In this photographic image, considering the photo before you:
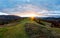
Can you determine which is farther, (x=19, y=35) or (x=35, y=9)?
(x=35, y=9)

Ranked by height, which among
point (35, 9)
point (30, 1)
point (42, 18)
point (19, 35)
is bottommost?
point (19, 35)

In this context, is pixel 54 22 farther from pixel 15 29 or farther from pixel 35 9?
pixel 15 29

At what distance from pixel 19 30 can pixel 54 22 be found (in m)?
0.76

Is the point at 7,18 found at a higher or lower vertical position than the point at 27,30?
higher

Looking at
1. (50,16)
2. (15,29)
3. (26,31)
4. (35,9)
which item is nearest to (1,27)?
(15,29)

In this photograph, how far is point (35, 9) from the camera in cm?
263

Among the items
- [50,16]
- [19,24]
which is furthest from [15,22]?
[50,16]

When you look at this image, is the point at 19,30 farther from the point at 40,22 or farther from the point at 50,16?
the point at 50,16

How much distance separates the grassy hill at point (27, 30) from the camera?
241 centimetres

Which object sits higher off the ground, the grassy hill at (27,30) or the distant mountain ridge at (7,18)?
the distant mountain ridge at (7,18)

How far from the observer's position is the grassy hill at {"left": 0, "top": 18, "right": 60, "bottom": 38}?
241 centimetres

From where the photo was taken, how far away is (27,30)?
8.07 ft

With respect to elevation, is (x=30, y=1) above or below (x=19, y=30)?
above

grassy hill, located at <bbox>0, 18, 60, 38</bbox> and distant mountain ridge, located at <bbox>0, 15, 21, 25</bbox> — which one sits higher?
distant mountain ridge, located at <bbox>0, 15, 21, 25</bbox>
